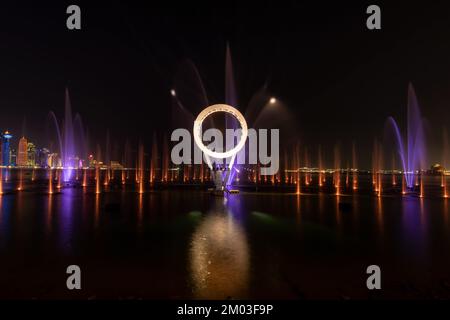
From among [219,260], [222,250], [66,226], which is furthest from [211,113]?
[219,260]

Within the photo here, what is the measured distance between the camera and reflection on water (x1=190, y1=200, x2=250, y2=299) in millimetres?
6883

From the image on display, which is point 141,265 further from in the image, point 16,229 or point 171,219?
point 16,229

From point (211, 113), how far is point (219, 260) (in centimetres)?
2095

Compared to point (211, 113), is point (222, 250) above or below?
below

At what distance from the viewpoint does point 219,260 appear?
9.02m

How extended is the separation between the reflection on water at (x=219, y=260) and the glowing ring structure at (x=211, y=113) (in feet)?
44.3

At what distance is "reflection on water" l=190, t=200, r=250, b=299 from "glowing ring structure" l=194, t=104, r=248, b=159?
44.3 feet

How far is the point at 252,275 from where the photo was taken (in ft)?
25.6

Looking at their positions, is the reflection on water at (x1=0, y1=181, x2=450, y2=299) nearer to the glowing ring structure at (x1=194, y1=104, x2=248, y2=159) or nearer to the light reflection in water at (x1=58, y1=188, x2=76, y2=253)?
the light reflection in water at (x1=58, y1=188, x2=76, y2=253)

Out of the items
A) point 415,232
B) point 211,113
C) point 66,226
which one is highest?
point 211,113

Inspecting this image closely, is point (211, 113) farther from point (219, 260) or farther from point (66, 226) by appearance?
point (219, 260)
